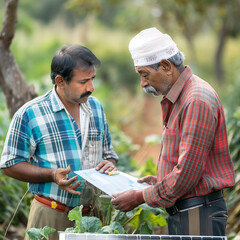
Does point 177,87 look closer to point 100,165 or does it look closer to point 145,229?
point 100,165

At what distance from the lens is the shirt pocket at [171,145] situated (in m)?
2.64

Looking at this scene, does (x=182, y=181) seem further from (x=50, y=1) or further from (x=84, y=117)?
(x=50, y=1)

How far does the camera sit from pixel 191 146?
2512 mm

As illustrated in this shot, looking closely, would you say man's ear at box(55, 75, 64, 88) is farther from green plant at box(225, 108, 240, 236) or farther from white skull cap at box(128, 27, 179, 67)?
green plant at box(225, 108, 240, 236)

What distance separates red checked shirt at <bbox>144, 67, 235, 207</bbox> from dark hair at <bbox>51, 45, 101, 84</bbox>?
24.6 inches

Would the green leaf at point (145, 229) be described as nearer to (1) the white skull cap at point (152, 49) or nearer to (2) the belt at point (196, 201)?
(2) the belt at point (196, 201)

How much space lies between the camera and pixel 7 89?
14.7 ft

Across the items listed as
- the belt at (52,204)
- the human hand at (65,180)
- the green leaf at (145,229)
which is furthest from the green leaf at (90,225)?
the green leaf at (145,229)

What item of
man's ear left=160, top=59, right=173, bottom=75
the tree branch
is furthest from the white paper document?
the tree branch

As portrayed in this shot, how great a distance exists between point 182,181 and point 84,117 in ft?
3.18

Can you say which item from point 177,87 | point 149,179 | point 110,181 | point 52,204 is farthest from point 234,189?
point 177,87

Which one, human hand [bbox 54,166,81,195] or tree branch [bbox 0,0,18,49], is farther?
tree branch [bbox 0,0,18,49]

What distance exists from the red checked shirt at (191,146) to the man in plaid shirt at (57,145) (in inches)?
23.3

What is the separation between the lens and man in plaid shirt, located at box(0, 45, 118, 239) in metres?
3.03
